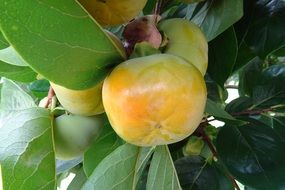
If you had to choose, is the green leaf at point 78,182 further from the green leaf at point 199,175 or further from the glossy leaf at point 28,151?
the glossy leaf at point 28,151

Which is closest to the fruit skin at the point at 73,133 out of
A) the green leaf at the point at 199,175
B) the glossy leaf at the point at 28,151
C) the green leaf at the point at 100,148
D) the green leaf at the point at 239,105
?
the glossy leaf at the point at 28,151

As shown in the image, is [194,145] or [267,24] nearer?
[267,24]

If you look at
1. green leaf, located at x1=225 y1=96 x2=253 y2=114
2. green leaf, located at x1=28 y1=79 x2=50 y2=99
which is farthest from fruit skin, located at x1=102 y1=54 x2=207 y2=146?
green leaf, located at x1=225 y1=96 x2=253 y2=114

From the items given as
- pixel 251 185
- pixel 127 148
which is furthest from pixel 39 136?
pixel 251 185

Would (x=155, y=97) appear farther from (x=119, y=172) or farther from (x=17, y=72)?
(x=17, y=72)

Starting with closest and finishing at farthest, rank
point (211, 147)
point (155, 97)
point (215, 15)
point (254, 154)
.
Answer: point (155, 97) < point (215, 15) < point (254, 154) < point (211, 147)

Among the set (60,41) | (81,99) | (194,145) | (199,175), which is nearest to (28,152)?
(81,99)

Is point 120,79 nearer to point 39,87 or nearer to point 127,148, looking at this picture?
point 127,148
